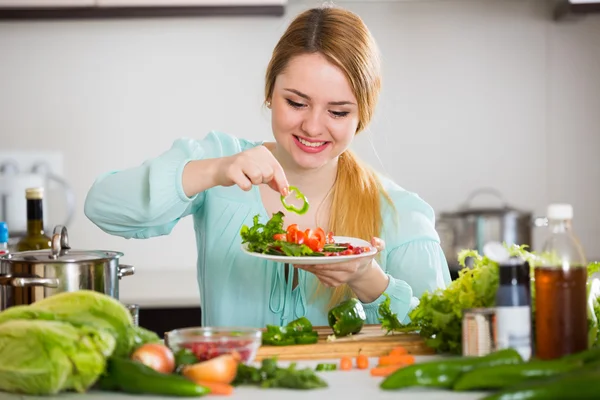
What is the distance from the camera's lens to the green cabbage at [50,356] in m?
1.44

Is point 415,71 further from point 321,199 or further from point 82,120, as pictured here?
point 321,199

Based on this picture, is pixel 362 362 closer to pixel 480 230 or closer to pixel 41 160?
pixel 480 230

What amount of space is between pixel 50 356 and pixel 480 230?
3092 mm

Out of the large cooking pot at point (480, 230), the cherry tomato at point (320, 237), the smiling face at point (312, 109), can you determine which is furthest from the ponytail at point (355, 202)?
the large cooking pot at point (480, 230)

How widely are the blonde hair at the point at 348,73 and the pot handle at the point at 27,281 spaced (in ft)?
2.55

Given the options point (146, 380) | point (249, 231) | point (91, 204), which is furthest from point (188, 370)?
point (91, 204)

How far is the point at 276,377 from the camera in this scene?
152 centimetres

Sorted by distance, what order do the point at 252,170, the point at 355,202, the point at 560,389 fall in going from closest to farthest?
the point at 560,389, the point at 252,170, the point at 355,202

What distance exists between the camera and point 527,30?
15.4ft

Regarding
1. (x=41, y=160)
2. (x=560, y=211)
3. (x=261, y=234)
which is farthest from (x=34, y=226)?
(x=41, y=160)

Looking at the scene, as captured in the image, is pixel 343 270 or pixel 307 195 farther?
pixel 307 195

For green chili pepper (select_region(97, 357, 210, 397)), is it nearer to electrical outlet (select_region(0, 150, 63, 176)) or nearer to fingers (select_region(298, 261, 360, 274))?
fingers (select_region(298, 261, 360, 274))

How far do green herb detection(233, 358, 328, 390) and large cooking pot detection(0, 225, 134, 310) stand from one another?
0.50 m

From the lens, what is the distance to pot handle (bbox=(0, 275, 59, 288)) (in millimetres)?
1809
